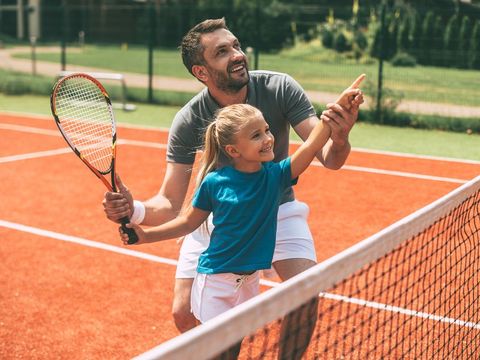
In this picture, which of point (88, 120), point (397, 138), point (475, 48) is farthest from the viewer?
point (475, 48)

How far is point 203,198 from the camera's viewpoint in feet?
11.9

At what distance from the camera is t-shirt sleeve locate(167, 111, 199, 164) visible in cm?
425

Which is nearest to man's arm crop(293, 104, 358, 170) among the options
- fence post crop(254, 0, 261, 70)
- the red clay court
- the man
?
the man

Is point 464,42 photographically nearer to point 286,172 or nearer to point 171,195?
point 171,195

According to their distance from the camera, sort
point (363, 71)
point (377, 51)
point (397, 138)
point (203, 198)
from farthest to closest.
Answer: point (363, 71)
point (377, 51)
point (397, 138)
point (203, 198)

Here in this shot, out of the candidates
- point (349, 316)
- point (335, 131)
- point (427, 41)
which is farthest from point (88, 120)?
point (427, 41)

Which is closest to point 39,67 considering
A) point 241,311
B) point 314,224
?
point 314,224

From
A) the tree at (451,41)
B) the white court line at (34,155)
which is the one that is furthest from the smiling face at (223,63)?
the tree at (451,41)

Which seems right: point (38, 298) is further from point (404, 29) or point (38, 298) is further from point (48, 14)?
point (48, 14)

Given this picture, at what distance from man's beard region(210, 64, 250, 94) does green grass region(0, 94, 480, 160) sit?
8440mm

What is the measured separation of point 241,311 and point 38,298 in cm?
404

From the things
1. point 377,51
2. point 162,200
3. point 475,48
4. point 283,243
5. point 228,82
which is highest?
point 228,82

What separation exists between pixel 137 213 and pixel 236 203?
2.13 ft

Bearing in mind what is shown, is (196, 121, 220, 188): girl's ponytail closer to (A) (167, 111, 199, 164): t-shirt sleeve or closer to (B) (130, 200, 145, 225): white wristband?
(B) (130, 200, 145, 225): white wristband
